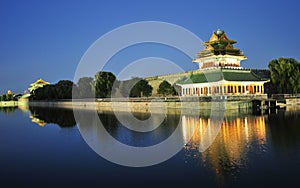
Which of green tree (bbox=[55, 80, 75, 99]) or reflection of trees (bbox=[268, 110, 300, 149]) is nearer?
reflection of trees (bbox=[268, 110, 300, 149])

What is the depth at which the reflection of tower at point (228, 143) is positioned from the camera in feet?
32.9

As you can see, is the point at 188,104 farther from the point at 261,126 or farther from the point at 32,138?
the point at 32,138

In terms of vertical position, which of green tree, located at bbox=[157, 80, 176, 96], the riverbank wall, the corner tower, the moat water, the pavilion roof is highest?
the corner tower

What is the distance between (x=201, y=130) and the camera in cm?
1808

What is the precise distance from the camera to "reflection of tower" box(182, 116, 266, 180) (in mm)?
10039

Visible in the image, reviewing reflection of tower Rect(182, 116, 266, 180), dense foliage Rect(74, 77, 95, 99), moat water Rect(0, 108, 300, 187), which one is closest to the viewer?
moat water Rect(0, 108, 300, 187)

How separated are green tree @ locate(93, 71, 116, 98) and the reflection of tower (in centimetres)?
3268

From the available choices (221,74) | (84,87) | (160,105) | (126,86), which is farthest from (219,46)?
(84,87)

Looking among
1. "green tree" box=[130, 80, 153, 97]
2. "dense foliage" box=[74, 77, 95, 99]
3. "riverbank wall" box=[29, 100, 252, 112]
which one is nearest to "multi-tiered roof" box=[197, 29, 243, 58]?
"riverbank wall" box=[29, 100, 252, 112]

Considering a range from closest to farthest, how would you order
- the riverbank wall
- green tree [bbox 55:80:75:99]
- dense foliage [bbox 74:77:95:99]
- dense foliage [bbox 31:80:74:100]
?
the riverbank wall < dense foliage [bbox 74:77:95:99] < green tree [bbox 55:80:75:99] < dense foliage [bbox 31:80:74:100]

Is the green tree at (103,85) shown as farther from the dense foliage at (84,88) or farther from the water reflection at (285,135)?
the water reflection at (285,135)

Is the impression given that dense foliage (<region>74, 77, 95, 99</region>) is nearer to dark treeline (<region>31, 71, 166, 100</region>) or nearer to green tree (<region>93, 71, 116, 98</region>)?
dark treeline (<region>31, 71, 166, 100</region>)

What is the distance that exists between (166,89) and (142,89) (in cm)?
498

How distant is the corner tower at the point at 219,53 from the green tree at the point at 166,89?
6135mm
